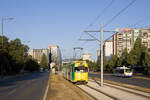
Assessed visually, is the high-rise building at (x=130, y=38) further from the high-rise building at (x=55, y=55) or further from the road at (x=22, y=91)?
the road at (x=22, y=91)

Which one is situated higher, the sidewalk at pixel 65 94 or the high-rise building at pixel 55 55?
the high-rise building at pixel 55 55

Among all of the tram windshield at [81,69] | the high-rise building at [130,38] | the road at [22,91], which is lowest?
the road at [22,91]

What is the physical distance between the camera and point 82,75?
30.8 meters

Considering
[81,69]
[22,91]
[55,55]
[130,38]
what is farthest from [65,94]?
[55,55]

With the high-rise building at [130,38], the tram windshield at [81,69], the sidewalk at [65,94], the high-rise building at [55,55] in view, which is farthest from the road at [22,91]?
the high-rise building at [130,38]

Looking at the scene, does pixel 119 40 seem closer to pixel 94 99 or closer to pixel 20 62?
pixel 20 62

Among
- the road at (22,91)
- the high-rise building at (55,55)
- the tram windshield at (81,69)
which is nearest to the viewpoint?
the road at (22,91)

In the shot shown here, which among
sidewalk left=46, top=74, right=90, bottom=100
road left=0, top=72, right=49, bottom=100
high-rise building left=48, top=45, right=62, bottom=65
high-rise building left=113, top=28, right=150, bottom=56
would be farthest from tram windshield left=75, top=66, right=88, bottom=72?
high-rise building left=113, top=28, right=150, bottom=56

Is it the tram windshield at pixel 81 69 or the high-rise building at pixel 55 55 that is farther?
the high-rise building at pixel 55 55

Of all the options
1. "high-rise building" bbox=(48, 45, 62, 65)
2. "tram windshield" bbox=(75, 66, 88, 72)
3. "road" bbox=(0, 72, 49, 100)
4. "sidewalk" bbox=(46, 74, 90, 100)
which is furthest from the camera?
"high-rise building" bbox=(48, 45, 62, 65)

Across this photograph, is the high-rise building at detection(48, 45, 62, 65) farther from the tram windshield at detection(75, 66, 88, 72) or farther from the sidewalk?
the sidewalk

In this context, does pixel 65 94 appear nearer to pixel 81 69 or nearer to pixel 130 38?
pixel 81 69

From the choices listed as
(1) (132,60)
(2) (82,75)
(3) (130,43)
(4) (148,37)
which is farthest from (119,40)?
(2) (82,75)

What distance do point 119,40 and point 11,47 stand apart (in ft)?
225
